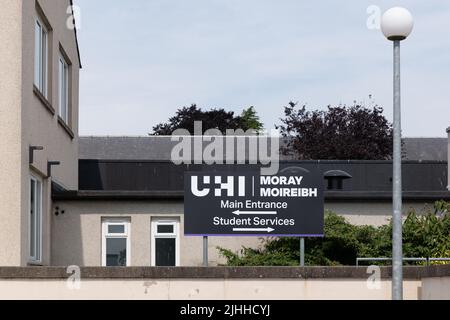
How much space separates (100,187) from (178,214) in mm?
6846

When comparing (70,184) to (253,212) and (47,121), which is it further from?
(253,212)

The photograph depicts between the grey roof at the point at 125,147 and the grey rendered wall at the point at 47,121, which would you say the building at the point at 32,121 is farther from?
the grey roof at the point at 125,147

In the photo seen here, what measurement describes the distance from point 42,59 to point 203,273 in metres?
8.24

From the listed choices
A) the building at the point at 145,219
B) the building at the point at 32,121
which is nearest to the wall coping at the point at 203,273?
the building at the point at 32,121

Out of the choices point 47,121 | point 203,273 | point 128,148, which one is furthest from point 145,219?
point 128,148

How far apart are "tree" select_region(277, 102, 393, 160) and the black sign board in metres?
31.2

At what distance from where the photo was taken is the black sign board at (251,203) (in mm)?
18891

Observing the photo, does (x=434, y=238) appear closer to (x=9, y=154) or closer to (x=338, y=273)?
(x=338, y=273)

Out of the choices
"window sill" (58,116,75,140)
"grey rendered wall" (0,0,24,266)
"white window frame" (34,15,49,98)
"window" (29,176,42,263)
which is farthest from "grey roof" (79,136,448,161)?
"grey rendered wall" (0,0,24,266)

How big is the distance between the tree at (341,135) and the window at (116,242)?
28.1 meters

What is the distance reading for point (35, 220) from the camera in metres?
18.8

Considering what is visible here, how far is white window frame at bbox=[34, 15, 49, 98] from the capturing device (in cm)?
1872

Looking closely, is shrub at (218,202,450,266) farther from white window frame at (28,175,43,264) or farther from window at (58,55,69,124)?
window at (58,55,69,124)

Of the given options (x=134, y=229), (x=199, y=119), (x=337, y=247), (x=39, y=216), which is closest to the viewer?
(x=39, y=216)
